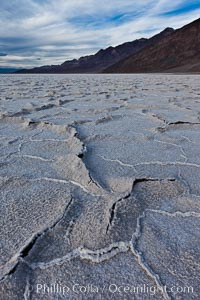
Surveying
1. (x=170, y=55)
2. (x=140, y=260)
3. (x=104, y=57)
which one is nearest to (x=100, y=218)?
(x=140, y=260)

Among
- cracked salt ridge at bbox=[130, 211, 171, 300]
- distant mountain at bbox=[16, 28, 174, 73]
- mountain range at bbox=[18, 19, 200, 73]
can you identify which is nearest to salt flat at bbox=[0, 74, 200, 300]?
cracked salt ridge at bbox=[130, 211, 171, 300]

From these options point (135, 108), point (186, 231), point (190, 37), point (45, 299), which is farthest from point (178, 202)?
point (190, 37)

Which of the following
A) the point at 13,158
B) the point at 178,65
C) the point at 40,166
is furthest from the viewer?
the point at 178,65

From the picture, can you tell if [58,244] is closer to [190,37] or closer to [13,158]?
[13,158]

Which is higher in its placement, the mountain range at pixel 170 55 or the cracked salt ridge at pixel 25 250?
the cracked salt ridge at pixel 25 250

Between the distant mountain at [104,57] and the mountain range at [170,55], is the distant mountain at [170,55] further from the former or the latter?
the distant mountain at [104,57]

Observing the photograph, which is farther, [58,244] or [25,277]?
[58,244]

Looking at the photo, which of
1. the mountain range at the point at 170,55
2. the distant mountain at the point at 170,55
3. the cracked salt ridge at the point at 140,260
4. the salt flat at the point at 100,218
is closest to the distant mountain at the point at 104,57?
the mountain range at the point at 170,55

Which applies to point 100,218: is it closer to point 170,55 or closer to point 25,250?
point 25,250
